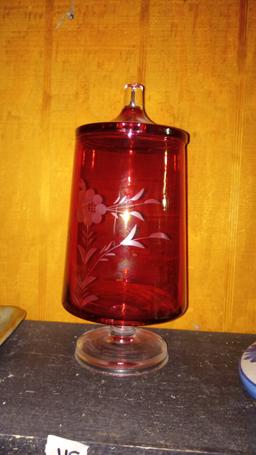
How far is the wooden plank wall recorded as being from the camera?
27.9 inches

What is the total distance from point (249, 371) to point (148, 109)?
0.49 metres

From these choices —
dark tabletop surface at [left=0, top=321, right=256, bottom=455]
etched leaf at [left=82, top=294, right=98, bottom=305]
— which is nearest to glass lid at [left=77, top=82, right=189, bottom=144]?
etched leaf at [left=82, top=294, right=98, bottom=305]

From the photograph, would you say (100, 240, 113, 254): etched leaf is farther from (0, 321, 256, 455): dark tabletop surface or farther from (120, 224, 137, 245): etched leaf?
(0, 321, 256, 455): dark tabletop surface

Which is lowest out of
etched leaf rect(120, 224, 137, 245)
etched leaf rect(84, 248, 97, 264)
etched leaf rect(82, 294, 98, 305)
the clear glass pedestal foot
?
the clear glass pedestal foot

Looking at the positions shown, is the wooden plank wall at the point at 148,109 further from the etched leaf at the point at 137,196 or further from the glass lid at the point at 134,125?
the etched leaf at the point at 137,196

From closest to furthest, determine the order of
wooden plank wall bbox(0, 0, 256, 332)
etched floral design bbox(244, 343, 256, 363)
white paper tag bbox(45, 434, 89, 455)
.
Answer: white paper tag bbox(45, 434, 89, 455)
etched floral design bbox(244, 343, 256, 363)
wooden plank wall bbox(0, 0, 256, 332)

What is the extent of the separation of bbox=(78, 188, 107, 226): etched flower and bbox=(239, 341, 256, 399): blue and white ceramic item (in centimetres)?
29

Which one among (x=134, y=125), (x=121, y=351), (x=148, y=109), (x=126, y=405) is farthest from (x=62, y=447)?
(x=148, y=109)

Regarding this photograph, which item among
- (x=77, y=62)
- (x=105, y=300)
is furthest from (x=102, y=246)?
(x=77, y=62)

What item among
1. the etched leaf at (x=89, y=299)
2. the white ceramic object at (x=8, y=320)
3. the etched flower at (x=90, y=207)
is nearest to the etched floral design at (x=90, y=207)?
the etched flower at (x=90, y=207)

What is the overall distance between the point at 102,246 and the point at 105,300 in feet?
0.28

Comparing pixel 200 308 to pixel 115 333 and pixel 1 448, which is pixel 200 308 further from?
pixel 1 448

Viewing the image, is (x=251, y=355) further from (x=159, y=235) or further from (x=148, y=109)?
(x=148, y=109)

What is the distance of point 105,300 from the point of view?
1.86 ft
